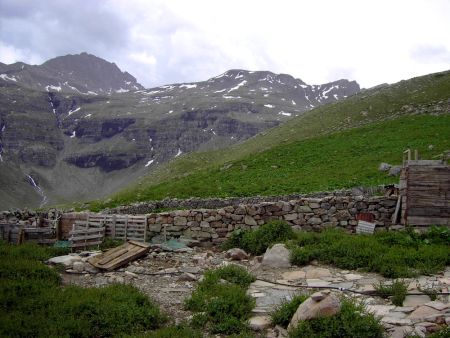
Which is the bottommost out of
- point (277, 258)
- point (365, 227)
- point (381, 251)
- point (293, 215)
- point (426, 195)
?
point (277, 258)

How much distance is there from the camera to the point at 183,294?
1047cm

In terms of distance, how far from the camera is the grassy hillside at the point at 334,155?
29156 millimetres

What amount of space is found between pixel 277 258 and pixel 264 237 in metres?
2.02

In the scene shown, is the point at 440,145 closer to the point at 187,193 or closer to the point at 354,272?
the point at 187,193

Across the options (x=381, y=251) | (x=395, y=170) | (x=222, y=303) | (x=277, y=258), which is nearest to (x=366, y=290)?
(x=381, y=251)

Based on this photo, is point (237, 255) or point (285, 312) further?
point (237, 255)

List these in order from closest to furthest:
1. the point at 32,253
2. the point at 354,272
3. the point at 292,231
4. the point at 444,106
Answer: the point at 354,272
the point at 32,253
the point at 292,231
the point at 444,106

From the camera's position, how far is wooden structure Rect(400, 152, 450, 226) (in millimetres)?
15109

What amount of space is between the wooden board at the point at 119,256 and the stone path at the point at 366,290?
3834 millimetres

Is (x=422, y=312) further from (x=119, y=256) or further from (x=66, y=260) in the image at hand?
(x=66, y=260)

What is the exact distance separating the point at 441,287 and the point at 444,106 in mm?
40123

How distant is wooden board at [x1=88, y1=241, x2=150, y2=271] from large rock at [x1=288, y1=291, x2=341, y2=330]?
6574 millimetres

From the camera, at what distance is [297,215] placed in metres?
16.4

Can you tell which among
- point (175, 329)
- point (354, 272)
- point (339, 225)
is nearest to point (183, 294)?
point (175, 329)
